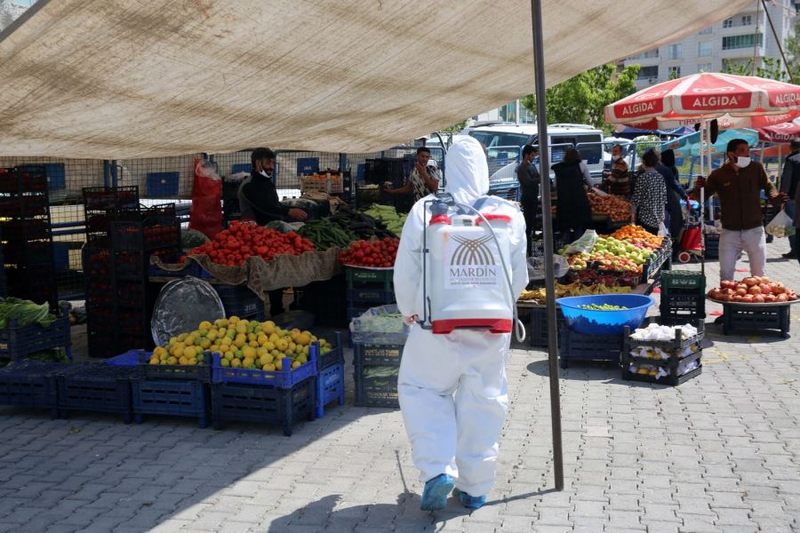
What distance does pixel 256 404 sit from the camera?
22.4 feet

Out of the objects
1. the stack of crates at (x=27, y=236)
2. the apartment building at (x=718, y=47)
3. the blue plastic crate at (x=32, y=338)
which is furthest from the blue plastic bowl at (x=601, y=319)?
the apartment building at (x=718, y=47)

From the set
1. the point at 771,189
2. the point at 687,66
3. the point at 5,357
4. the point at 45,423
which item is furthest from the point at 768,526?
the point at 687,66

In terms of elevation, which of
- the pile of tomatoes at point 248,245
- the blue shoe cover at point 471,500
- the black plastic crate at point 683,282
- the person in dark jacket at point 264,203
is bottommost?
the blue shoe cover at point 471,500

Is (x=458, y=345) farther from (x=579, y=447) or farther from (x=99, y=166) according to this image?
(x=99, y=166)

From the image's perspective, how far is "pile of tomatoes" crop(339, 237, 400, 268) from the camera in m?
9.60

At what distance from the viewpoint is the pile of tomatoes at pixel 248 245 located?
29.1 ft

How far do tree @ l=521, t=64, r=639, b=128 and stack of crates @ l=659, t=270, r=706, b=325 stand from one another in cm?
4157

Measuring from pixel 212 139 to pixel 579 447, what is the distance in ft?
13.6

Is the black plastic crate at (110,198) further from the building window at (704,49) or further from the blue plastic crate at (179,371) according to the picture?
the building window at (704,49)

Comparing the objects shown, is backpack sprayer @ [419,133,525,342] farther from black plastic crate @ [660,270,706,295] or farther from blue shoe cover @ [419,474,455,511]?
black plastic crate @ [660,270,706,295]

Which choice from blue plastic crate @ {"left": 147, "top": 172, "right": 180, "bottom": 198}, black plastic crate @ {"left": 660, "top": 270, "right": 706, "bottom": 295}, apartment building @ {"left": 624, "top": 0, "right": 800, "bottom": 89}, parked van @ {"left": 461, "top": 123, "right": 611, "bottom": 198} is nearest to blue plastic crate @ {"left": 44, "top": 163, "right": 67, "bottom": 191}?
blue plastic crate @ {"left": 147, "top": 172, "right": 180, "bottom": 198}

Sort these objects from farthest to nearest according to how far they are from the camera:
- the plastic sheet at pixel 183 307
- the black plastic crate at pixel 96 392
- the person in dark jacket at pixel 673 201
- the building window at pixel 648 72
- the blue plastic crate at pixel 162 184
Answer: the building window at pixel 648 72 < the person in dark jacket at pixel 673 201 < the blue plastic crate at pixel 162 184 < the plastic sheet at pixel 183 307 < the black plastic crate at pixel 96 392

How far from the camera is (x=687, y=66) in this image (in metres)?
105

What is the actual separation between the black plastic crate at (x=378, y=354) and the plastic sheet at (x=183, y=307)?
1.82 m
